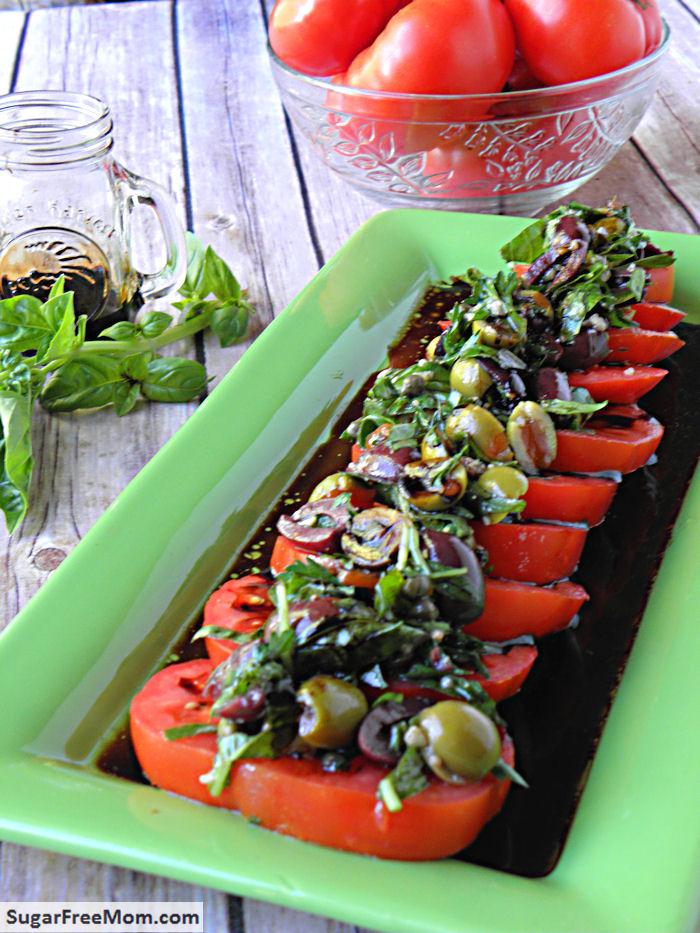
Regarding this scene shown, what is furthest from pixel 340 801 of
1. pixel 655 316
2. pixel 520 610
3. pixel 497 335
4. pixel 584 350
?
pixel 655 316

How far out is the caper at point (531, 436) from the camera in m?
1.65

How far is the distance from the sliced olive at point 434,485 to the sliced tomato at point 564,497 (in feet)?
0.48

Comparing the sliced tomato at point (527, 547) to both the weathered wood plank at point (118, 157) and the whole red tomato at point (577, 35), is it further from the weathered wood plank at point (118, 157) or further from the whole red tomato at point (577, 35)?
the whole red tomato at point (577, 35)

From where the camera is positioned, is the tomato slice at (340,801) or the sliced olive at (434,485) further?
the sliced olive at (434,485)

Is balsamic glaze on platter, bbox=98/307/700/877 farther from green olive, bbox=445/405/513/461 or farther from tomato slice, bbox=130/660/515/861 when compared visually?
green olive, bbox=445/405/513/461

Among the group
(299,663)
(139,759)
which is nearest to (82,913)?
(139,759)

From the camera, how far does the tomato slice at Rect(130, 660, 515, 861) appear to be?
112 cm

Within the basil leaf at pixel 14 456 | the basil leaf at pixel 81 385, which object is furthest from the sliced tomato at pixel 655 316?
the basil leaf at pixel 14 456

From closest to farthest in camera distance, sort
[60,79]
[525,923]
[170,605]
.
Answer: [525,923] → [170,605] → [60,79]

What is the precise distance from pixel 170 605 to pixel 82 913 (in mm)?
506

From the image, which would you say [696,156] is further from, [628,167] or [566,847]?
[566,847]

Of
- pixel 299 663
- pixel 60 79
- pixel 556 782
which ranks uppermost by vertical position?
pixel 299 663

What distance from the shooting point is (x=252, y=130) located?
3410 millimetres

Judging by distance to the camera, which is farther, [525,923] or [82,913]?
[82,913]
